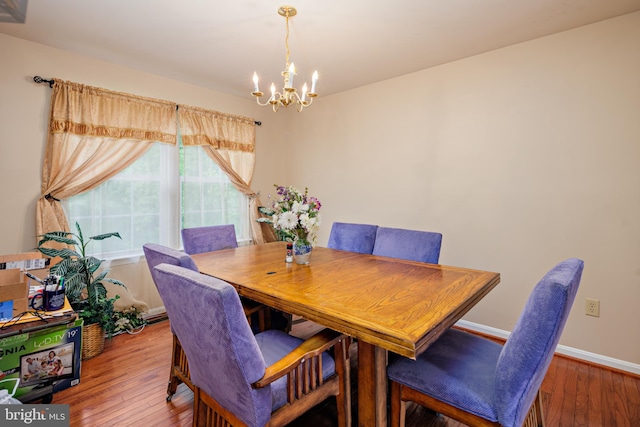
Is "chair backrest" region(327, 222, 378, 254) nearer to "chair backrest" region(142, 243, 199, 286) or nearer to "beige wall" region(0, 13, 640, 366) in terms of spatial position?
"beige wall" region(0, 13, 640, 366)

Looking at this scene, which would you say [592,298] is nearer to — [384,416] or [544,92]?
[544,92]

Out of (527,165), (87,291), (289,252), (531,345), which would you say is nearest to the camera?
(531,345)

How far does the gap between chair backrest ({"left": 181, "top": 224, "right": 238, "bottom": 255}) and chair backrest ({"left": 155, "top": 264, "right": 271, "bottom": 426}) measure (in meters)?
1.46

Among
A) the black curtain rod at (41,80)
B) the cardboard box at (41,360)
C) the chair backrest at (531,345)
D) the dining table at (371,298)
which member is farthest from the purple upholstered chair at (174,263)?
the black curtain rod at (41,80)

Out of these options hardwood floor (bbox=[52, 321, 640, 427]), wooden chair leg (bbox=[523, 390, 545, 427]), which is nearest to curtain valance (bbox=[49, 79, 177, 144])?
hardwood floor (bbox=[52, 321, 640, 427])

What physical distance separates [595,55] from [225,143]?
11.4 feet

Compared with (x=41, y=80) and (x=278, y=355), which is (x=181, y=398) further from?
(x=41, y=80)

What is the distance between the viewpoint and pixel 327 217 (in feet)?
13.1

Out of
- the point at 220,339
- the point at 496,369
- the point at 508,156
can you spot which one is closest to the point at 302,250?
the point at 220,339

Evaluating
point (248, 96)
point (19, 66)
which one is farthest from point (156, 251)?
point (248, 96)

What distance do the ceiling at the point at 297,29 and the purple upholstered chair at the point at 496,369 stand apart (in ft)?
6.05

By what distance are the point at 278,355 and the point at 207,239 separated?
1.56m

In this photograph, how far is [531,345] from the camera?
99 cm

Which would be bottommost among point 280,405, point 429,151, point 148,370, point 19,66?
point 148,370
